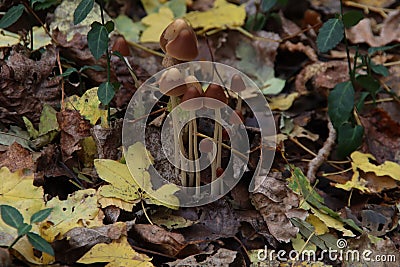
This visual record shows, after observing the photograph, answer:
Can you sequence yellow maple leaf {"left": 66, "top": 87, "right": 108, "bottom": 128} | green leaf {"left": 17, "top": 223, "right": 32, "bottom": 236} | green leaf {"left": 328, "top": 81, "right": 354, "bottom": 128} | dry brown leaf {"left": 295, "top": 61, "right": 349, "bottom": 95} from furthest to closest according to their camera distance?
dry brown leaf {"left": 295, "top": 61, "right": 349, "bottom": 95} < green leaf {"left": 328, "top": 81, "right": 354, "bottom": 128} < yellow maple leaf {"left": 66, "top": 87, "right": 108, "bottom": 128} < green leaf {"left": 17, "top": 223, "right": 32, "bottom": 236}

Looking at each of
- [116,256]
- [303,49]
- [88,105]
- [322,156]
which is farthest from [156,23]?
[116,256]

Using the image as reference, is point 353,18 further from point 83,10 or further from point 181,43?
point 83,10

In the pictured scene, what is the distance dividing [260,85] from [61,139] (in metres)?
1.40

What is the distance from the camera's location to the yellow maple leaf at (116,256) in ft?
5.90

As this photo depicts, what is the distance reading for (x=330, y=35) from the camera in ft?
7.88

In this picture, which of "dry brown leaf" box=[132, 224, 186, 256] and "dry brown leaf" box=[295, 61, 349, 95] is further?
"dry brown leaf" box=[295, 61, 349, 95]

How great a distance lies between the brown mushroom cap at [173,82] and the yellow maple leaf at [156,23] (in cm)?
151

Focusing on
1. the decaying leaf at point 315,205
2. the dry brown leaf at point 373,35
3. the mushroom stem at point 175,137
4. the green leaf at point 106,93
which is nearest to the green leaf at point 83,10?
the green leaf at point 106,93

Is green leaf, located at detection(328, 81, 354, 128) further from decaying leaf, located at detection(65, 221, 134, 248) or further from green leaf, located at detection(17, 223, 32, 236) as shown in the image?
green leaf, located at detection(17, 223, 32, 236)

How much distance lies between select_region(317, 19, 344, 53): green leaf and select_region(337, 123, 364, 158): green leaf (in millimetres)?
454

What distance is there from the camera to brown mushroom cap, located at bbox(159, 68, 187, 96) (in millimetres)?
1896

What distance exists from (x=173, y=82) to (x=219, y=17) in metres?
1.80

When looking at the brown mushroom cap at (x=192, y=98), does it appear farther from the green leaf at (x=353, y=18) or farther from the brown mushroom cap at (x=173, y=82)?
the green leaf at (x=353, y=18)

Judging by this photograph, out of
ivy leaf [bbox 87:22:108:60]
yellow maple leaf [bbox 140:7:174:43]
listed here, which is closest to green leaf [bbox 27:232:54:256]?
ivy leaf [bbox 87:22:108:60]
